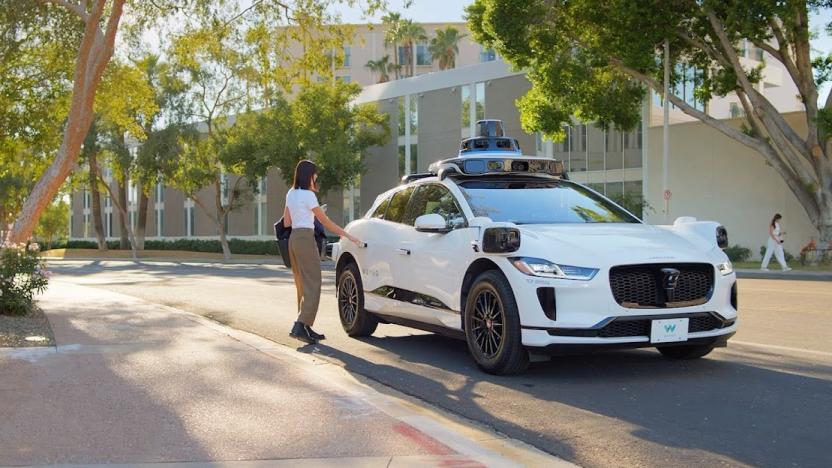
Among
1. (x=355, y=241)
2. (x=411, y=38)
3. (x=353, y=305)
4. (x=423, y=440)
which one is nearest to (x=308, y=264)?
(x=355, y=241)

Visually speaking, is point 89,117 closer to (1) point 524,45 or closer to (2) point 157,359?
(2) point 157,359

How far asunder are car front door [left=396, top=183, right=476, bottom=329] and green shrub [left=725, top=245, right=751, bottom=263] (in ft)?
89.8

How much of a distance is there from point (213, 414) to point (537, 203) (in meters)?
3.65

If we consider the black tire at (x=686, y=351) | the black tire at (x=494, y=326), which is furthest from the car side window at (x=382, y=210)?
the black tire at (x=686, y=351)

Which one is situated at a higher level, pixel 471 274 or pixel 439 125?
pixel 439 125

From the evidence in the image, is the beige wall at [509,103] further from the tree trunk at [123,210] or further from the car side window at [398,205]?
the car side window at [398,205]

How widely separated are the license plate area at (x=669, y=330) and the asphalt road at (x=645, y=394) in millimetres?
338

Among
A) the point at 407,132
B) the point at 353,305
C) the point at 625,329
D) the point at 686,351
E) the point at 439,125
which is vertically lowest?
the point at 686,351

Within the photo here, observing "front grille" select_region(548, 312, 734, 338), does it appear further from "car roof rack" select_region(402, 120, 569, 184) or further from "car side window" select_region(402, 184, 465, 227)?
"car roof rack" select_region(402, 120, 569, 184)

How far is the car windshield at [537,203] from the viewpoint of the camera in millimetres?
7852

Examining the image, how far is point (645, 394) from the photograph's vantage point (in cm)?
641

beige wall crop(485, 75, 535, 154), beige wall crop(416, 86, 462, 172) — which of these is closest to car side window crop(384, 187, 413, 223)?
beige wall crop(485, 75, 535, 154)

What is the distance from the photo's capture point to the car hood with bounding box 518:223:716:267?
6742 mm

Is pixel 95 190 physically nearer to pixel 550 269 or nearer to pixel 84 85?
pixel 84 85
